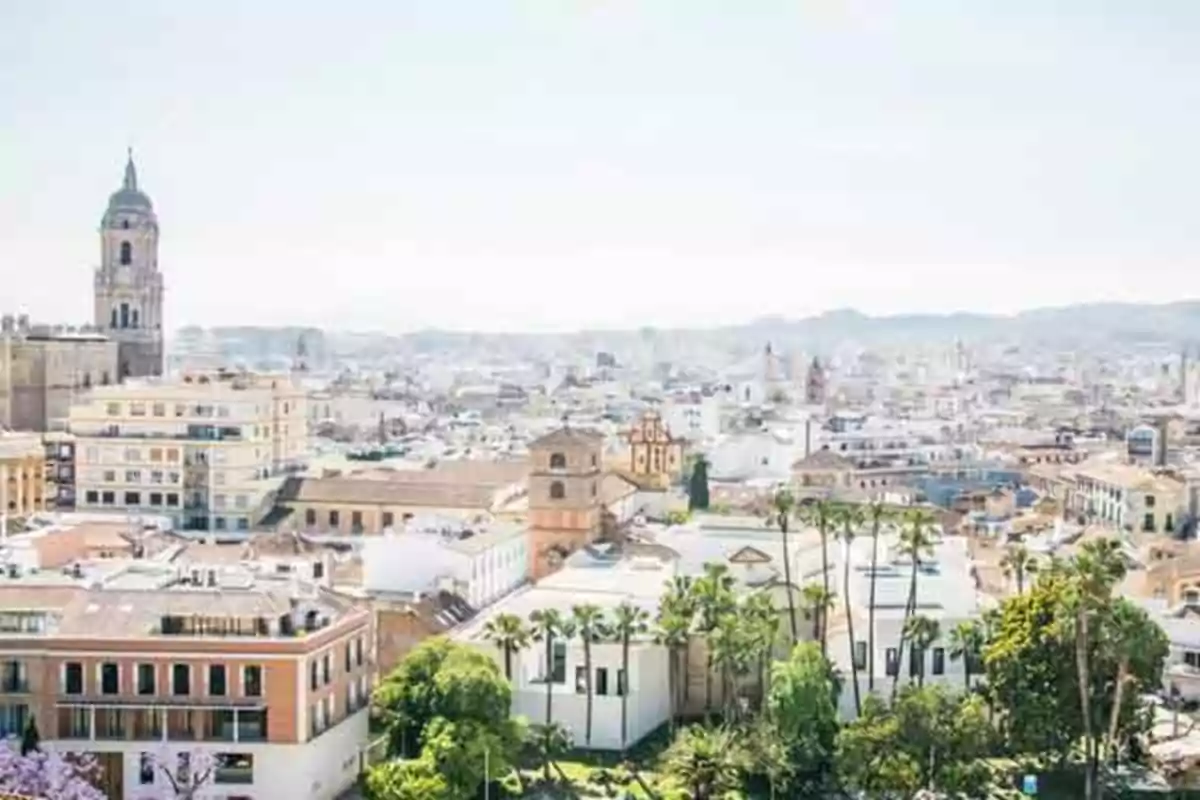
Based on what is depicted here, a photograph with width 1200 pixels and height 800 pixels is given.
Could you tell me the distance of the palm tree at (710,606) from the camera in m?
30.5

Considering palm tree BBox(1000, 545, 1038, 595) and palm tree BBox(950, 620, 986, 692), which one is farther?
palm tree BBox(1000, 545, 1038, 595)

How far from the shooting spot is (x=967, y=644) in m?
30.3

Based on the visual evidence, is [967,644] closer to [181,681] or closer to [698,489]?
[181,681]

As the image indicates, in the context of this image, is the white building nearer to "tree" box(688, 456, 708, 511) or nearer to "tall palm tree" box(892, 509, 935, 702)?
"tall palm tree" box(892, 509, 935, 702)

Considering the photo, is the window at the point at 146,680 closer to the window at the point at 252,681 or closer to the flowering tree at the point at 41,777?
the window at the point at 252,681

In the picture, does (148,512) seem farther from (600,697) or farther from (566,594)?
(600,697)

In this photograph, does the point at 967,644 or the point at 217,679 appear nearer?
the point at 217,679

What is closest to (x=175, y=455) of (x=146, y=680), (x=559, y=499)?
(x=559, y=499)

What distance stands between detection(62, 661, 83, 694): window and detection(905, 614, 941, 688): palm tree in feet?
44.2

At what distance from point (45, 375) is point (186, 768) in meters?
37.9

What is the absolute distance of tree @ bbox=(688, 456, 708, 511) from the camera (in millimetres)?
55250

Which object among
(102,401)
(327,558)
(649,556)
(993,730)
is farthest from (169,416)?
(993,730)

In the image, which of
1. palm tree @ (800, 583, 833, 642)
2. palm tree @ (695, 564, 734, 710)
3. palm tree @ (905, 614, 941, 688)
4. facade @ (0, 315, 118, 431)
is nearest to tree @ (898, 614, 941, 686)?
palm tree @ (905, 614, 941, 688)

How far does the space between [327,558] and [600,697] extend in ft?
32.3
